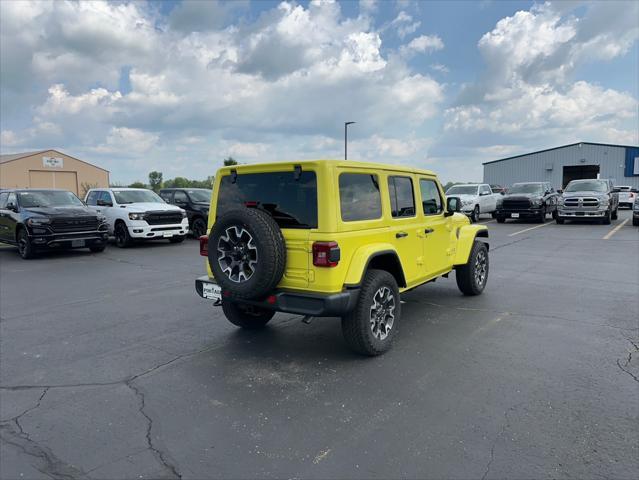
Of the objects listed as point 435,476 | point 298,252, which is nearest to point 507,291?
point 298,252

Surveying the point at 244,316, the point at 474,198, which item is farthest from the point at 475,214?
the point at 244,316

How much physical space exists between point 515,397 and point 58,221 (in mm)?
11656

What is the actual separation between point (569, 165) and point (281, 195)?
45862 mm

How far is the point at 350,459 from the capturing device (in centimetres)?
283

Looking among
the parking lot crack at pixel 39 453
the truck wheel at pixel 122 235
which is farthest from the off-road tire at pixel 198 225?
the parking lot crack at pixel 39 453

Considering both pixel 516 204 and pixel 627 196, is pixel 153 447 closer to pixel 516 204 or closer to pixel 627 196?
pixel 516 204

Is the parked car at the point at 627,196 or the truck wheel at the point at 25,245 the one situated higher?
the parked car at the point at 627,196

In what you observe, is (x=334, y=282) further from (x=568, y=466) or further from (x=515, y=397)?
(x=568, y=466)

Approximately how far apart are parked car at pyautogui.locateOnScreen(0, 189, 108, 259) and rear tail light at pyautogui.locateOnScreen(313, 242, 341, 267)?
996 cm

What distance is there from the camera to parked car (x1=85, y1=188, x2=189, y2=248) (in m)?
13.5

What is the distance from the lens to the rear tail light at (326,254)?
13.0ft

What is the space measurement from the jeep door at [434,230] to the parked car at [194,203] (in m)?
11.4

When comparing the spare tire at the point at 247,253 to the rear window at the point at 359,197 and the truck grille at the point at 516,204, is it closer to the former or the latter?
the rear window at the point at 359,197

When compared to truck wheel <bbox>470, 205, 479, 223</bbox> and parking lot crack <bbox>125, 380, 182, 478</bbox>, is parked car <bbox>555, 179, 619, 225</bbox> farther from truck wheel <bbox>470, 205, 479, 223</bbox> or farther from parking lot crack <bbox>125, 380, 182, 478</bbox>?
parking lot crack <bbox>125, 380, 182, 478</bbox>
